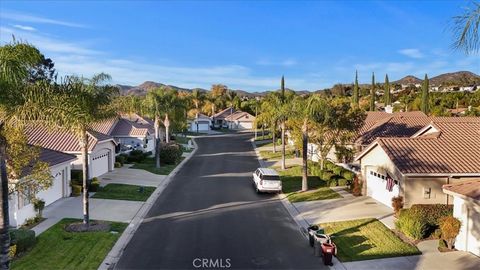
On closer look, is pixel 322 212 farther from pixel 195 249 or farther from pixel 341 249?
pixel 195 249

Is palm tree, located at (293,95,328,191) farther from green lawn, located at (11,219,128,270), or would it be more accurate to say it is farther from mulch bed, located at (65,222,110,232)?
mulch bed, located at (65,222,110,232)

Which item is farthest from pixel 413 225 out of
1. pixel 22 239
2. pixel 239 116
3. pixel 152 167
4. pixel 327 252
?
pixel 239 116

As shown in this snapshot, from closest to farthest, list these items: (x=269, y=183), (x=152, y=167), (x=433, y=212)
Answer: (x=433, y=212) → (x=269, y=183) → (x=152, y=167)

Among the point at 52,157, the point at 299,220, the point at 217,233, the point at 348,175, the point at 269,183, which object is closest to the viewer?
the point at 217,233

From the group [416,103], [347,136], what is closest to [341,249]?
[347,136]

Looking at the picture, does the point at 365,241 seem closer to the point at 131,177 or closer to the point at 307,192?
the point at 307,192

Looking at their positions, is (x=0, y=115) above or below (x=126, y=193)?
above
